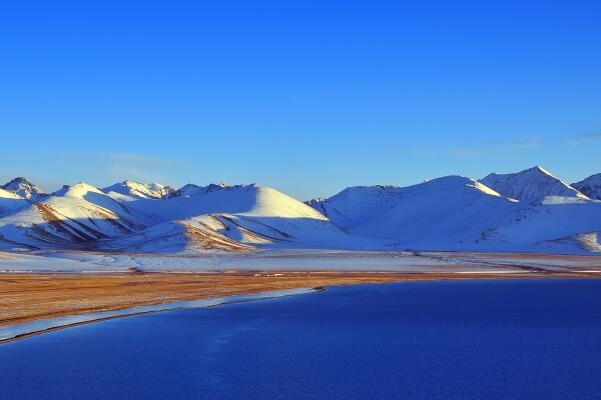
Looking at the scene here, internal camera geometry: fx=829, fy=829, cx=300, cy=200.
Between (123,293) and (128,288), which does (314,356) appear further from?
(128,288)

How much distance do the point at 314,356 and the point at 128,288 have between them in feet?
153

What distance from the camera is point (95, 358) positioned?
43.2m

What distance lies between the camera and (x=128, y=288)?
289 feet

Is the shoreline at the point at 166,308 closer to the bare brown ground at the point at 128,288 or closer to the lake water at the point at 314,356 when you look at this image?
the lake water at the point at 314,356

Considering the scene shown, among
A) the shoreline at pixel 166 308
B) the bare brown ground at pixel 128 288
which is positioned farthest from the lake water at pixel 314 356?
the bare brown ground at pixel 128 288

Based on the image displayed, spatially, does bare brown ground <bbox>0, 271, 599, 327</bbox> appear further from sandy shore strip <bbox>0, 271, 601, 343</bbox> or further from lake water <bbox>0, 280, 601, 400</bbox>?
lake water <bbox>0, 280, 601, 400</bbox>

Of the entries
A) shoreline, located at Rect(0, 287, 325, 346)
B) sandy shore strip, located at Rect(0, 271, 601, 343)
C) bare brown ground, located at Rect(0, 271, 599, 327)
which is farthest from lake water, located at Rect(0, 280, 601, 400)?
bare brown ground, located at Rect(0, 271, 599, 327)

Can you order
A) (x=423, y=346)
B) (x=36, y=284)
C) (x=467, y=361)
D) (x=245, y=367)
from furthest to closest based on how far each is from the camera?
(x=36, y=284), (x=423, y=346), (x=467, y=361), (x=245, y=367)

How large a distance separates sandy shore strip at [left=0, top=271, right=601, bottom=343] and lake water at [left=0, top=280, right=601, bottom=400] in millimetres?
4021

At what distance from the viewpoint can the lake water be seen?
1432 inches

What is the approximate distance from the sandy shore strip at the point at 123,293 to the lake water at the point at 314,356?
402cm

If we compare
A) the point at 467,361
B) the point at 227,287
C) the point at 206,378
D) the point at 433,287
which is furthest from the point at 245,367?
the point at 433,287

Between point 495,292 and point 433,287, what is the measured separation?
36.9ft

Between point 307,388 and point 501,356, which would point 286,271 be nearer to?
point 501,356
